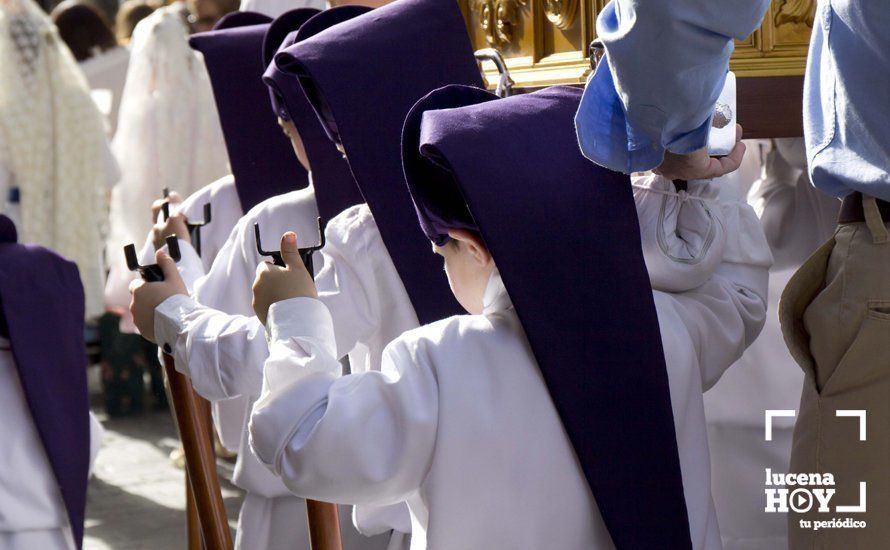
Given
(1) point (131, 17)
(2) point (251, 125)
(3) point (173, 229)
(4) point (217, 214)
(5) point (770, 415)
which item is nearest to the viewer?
(3) point (173, 229)

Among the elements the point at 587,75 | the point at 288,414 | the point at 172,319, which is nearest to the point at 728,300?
the point at 587,75

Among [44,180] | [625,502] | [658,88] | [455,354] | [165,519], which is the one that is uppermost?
[658,88]

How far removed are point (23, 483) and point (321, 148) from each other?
0.96 meters

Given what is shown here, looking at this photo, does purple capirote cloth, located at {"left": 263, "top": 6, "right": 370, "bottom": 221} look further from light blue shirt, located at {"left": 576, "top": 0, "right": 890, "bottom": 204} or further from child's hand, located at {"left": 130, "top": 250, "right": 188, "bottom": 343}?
light blue shirt, located at {"left": 576, "top": 0, "right": 890, "bottom": 204}

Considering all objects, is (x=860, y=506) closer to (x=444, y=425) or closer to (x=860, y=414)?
(x=860, y=414)

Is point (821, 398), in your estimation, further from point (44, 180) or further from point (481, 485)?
point (44, 180)

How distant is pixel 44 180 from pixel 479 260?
4.52 m

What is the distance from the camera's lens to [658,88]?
1848 millimetres

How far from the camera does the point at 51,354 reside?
2932 mm

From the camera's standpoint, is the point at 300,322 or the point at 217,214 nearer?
the point at 300,322

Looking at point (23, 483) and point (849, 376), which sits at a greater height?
point (849, 376)

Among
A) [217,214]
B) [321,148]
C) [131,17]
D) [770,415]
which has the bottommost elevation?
[131,17]

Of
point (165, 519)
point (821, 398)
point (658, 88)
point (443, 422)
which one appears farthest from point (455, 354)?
point (165, 519)

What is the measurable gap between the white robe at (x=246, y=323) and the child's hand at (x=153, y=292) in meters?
0.02
